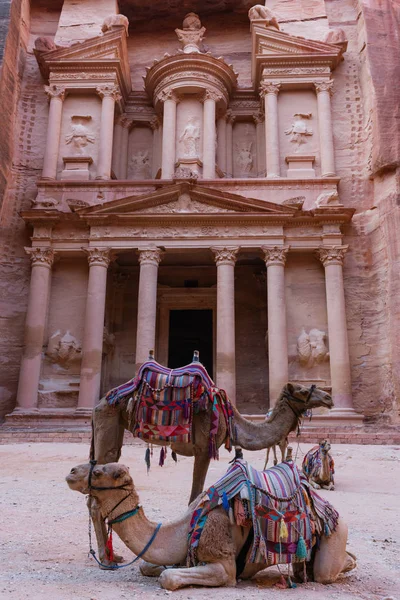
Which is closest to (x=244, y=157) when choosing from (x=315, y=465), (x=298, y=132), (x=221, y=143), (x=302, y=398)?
(x=221, y=143)

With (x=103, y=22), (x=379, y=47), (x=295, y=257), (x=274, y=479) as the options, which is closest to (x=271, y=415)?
(x=274, y=479)

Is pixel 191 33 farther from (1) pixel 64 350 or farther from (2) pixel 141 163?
(1) pixel 64 350

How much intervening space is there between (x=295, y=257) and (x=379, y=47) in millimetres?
9834

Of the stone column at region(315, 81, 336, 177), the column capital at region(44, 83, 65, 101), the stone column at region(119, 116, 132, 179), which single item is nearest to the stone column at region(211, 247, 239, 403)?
the stone column at region(315, 81, 336, 177)

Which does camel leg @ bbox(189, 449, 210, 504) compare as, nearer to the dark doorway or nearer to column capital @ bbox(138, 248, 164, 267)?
column capital @ bbox(138, 248, 164, 267)

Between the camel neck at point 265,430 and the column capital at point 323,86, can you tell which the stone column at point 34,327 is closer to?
the column capital at point 323,86

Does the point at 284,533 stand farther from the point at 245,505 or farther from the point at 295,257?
the point at 295,257

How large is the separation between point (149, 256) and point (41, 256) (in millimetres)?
4043

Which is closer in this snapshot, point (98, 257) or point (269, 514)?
point (269, 514)

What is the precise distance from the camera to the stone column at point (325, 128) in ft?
69.9

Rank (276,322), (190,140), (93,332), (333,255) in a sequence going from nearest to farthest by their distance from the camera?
(276,322) → (93,332) → (333,255) → (190,140)

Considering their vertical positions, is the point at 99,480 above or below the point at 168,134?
below

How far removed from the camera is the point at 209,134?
22422 mm

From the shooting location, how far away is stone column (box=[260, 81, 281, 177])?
70.8 ft
